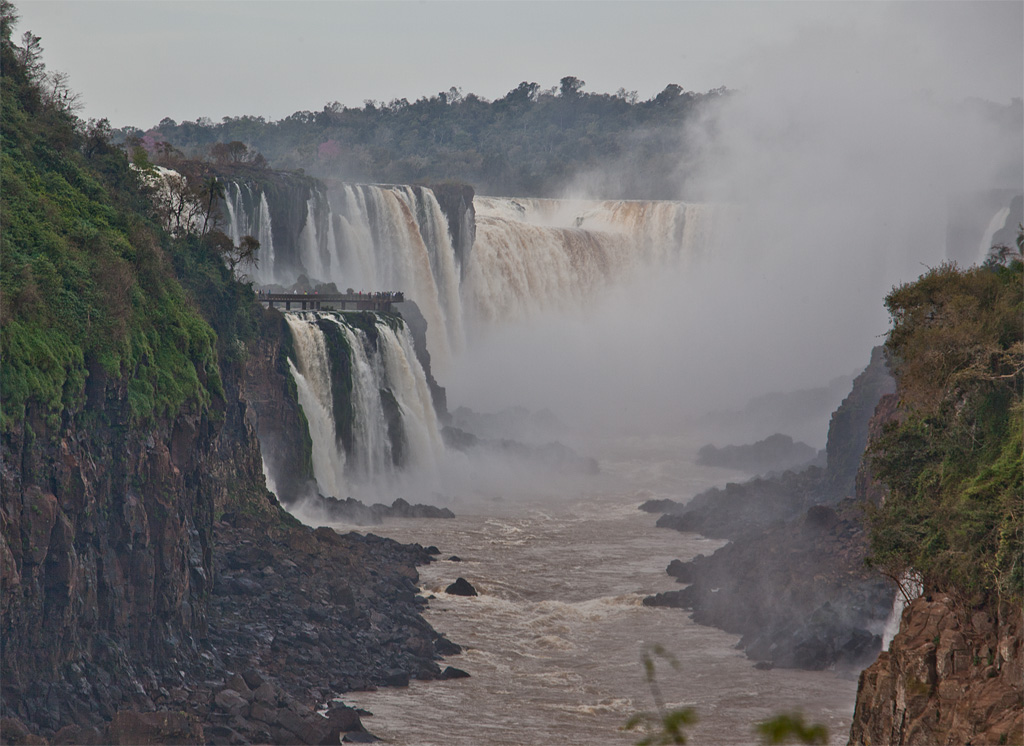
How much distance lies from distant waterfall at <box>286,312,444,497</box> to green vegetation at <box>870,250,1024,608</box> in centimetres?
2652

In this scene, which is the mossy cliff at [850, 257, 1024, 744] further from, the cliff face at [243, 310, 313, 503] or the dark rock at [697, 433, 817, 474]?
the dark rock at [697, 433, 817, 474]

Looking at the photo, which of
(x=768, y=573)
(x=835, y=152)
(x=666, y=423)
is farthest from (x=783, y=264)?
(x=768, y=573)

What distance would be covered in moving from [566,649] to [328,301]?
26557mm

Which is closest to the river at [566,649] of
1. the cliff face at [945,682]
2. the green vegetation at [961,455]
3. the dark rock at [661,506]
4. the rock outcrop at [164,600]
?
the rock outcrop at [164,600]

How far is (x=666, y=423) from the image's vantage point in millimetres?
83000

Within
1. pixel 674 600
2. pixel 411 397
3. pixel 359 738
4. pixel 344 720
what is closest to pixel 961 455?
pixel 359 738

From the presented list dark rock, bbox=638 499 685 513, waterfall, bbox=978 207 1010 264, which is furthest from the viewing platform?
waterfall, bbox=978 207 1010 264

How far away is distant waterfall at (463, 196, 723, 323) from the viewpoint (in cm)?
8294

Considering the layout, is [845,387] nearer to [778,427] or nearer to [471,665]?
[778,427]

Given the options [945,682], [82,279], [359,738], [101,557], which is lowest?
[359,738]

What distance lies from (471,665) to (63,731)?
11704 millimetres

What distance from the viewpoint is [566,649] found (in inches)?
1318

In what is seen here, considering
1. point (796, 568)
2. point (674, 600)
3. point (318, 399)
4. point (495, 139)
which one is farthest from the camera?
point (495, 139)

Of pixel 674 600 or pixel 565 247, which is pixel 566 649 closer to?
pixel 674 600
